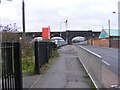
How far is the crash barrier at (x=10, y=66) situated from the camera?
700 centimetres

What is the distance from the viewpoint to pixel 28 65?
1695 cm

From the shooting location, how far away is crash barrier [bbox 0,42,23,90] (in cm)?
700

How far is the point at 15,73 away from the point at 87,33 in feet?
379

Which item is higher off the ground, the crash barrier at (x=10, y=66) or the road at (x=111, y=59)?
the crash barrier at (x=10, y=66)

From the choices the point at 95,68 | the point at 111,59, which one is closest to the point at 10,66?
the point at 95,68

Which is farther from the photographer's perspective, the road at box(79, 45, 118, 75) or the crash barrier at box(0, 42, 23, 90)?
the road at box(79, 45, 118, 75)

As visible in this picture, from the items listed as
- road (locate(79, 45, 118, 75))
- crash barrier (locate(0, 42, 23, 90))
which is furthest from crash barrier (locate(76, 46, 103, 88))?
road (locate(79, 45, 118, 75))

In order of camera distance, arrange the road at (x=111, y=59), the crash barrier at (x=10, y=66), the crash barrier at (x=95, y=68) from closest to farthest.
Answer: the crash barrier at (x=10, y=66) < the crash barrier at (x=95, y=68) < the road at (x=111, y=59)

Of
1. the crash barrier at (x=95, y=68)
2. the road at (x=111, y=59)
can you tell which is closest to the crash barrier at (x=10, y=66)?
the crash barrier at (x=95, y=68)

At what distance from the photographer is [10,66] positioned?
7.46 m

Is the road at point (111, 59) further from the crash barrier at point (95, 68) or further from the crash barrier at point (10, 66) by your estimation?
the crash barrier at point (10, 66)

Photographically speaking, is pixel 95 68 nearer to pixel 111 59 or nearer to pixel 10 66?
pixel 10 66

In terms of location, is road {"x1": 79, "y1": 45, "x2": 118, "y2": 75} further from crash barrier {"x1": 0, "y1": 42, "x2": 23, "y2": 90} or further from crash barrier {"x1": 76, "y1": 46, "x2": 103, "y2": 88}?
crash barrier {"x1": 0, "y1": 42, "x2": 23, "y2": 90}

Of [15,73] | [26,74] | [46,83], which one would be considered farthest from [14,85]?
[26,74]
